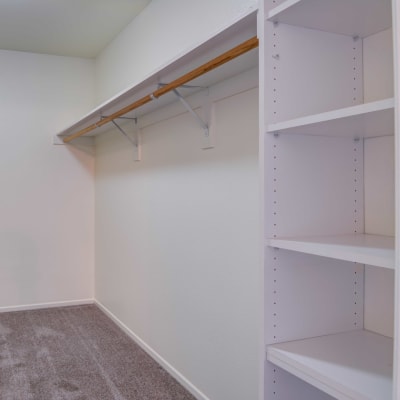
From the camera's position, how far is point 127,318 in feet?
12.1

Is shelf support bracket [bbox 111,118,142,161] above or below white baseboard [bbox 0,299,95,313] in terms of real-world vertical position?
above

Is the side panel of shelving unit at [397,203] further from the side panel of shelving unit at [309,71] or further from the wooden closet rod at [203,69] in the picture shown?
the wooden closet rod at [203,69]

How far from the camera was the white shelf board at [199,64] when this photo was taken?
5.09 ft

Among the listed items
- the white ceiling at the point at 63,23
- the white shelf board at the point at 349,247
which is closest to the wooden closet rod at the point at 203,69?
the white shelf board at the point at 349,247

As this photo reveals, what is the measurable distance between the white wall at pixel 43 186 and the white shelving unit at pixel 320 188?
3638 millimetres

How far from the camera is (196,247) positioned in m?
2.58

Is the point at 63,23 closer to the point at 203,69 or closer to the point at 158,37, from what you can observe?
the point at 158,37

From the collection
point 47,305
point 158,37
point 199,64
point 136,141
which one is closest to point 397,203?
point 199,64

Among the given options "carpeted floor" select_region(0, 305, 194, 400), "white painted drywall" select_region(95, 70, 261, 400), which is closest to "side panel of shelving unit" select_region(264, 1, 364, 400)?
"white painted drywall" select_region(95, 70, 261, 400)

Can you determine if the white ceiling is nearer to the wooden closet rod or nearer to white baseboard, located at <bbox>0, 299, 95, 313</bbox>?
the wooden closet rod

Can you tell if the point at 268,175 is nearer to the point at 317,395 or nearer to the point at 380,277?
the point at 380,277

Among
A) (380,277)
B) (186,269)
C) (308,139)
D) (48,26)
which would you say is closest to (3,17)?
(48,26)

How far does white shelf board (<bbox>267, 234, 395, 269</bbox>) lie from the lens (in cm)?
95

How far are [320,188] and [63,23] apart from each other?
118 inches
